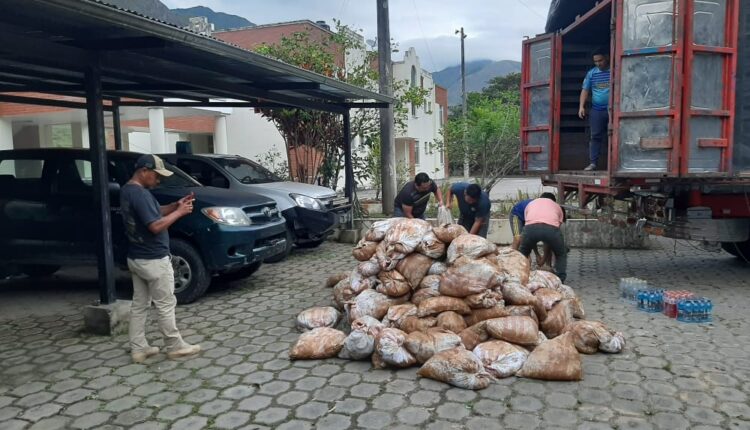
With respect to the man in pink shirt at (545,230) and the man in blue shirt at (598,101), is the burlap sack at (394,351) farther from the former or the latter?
the man in blue shirt at (598,101)

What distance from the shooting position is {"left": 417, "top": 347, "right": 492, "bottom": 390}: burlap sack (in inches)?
160

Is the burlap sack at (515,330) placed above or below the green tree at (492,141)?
below

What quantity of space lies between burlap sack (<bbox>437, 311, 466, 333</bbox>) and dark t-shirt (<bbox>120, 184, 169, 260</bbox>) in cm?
233

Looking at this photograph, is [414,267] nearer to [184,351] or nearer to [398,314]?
[398,314]

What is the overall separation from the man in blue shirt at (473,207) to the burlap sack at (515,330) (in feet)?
8.15

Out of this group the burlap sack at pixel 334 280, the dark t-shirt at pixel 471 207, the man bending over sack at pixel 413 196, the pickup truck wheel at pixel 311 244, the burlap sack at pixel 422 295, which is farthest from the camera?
the pickup truck wheel at pixel 311 244

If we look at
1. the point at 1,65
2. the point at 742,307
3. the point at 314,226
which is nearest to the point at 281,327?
the point at 314,226

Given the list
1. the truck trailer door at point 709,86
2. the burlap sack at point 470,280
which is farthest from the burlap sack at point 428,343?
the truck trailer door at point 709,86

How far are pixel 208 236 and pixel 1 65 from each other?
3.04m

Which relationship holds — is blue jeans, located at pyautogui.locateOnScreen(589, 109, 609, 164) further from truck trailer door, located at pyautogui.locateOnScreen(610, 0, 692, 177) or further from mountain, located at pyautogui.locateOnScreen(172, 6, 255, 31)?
mountain, located at pyautogui.locateOnScreen(172, 6, 255, 31)

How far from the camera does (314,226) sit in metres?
8.77

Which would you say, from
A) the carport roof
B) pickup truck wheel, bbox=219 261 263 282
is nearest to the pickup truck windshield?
the carport roof

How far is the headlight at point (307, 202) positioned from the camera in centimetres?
877

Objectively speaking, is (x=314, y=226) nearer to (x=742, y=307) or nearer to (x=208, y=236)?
(x=208, y=236)
